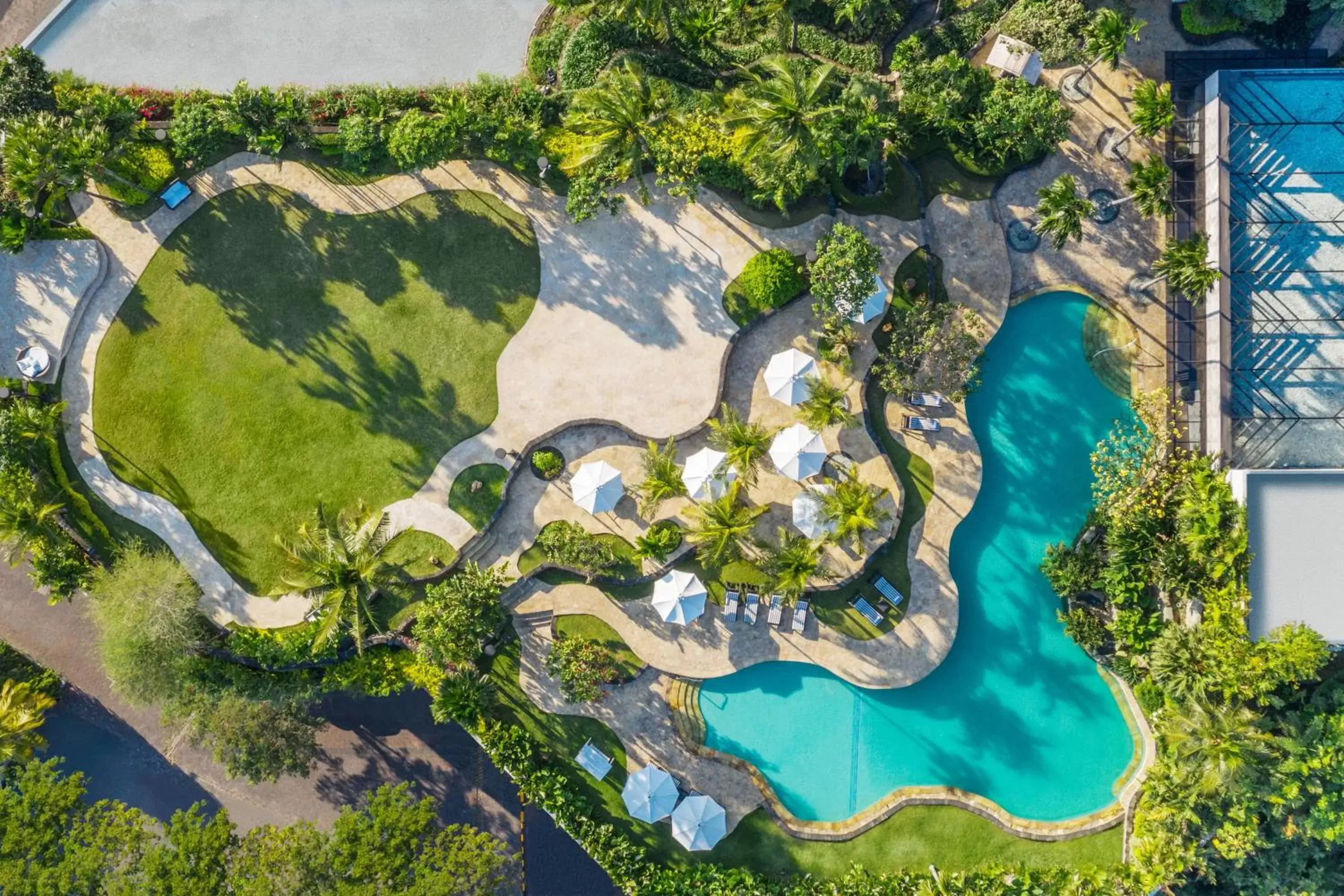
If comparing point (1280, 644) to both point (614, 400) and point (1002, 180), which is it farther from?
point (614, 400)

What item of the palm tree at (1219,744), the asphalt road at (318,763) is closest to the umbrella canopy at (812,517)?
the palm tree at (1219,744)

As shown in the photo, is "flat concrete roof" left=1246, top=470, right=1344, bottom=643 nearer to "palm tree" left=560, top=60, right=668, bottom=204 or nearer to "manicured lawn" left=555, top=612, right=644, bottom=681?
"manicured lawn" left=555, top=612, right=644, bottom=681

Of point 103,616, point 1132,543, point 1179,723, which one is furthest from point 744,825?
point 103,616

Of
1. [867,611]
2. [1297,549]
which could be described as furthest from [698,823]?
[1297,549]

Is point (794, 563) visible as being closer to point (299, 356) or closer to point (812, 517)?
point (812, 517)

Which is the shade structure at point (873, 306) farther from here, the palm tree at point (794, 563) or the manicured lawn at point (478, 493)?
the manicured lawn at point (478, 493)

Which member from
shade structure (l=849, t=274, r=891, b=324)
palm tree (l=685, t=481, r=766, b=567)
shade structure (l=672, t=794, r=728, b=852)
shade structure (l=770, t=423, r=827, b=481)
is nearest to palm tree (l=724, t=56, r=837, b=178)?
shade structure (l=849, t=274, r=891, b=324)
